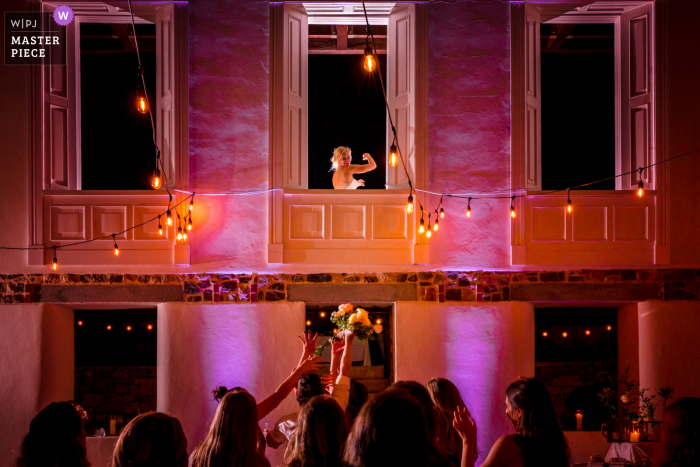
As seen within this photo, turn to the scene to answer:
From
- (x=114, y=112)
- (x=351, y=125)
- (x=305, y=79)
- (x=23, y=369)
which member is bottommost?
(x=23, y=369)

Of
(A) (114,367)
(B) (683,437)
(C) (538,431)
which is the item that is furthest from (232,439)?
(A) (114,367)

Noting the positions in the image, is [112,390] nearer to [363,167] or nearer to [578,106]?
[363,167]

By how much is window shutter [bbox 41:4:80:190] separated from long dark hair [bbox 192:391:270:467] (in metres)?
5.75

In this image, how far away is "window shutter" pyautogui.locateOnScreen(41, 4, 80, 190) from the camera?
7430 millimetres

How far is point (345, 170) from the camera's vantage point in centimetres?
759

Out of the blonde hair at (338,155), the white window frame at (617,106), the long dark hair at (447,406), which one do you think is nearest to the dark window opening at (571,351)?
the white window frame at (617,106)

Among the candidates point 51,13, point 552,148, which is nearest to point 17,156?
point 51,13

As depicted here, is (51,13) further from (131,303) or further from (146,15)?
(131,303)

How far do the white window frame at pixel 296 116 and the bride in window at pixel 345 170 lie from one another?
0.83ft

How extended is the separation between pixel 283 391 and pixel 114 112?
6.63m

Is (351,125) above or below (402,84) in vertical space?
below

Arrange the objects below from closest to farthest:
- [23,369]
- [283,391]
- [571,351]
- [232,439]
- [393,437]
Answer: [393,437] → [232,439] → [283,391] → [23,369] → [571,351]

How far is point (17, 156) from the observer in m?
7.30

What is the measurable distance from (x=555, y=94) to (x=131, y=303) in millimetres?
6921
